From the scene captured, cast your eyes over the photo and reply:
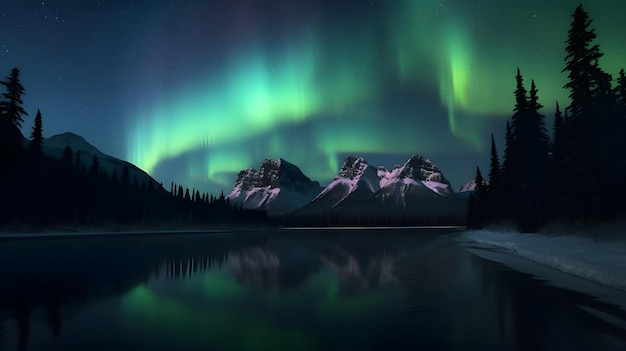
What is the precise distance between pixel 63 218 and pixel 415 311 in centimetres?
11154

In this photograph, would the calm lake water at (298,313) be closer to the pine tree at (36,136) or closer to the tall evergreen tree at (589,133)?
the tall evergreen tree at (589,133)

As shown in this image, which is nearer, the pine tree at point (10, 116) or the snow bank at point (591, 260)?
the snow bank at point (591, 260)

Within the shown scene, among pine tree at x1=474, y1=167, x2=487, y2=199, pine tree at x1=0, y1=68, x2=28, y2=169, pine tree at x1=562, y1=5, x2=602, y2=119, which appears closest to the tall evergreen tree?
pine tree at x1=562, y1=5, x2=602, y2=119

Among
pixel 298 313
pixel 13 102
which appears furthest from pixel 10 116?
pixel 298 313

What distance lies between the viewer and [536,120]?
58781 millimetres

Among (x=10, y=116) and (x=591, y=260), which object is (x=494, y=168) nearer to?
(x=591, y=260)

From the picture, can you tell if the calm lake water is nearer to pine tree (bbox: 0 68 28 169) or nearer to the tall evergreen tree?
the tall evergreen tree

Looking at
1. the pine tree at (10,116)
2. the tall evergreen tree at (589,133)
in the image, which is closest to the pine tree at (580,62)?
the tall evergreen tree at (589,133)

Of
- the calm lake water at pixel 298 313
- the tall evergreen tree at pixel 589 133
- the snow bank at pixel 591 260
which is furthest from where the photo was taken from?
the tall evergreen tree at pixel 589 133

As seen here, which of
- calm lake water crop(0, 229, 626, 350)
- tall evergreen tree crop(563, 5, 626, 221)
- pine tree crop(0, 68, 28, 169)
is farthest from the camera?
pine tree crop(0, 68, 28, 169)

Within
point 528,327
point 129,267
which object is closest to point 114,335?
point 528,327

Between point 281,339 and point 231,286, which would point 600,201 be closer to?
point 231,286

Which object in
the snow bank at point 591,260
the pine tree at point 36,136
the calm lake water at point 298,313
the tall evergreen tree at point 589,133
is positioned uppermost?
the pine tree at point 36,136

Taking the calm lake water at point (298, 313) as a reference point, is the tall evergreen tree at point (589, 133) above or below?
above
